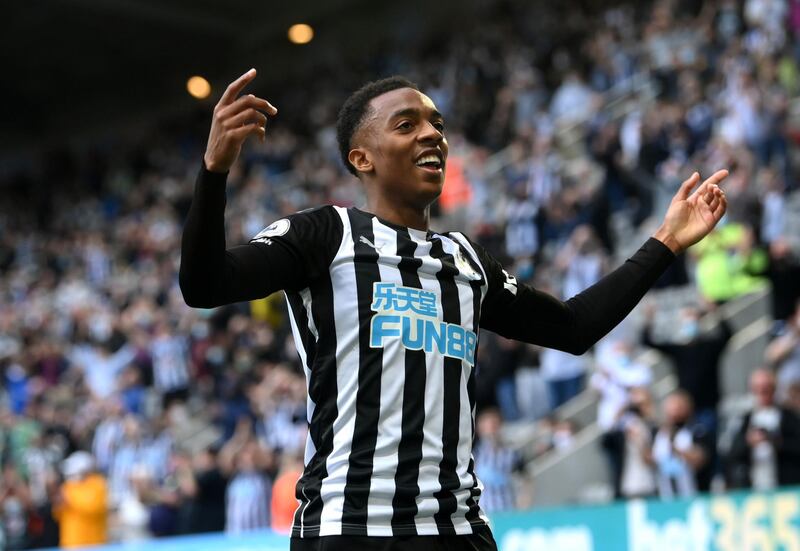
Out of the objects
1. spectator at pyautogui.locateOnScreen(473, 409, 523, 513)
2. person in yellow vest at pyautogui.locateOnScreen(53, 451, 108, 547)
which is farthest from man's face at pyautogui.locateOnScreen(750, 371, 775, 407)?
person in yellow vest at pyautogui.locateOnScreen(53, 451, 108, 547)

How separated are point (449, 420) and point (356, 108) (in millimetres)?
1021

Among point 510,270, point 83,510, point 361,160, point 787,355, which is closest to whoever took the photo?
point 361,160

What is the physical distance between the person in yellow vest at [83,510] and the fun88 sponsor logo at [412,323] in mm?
10854

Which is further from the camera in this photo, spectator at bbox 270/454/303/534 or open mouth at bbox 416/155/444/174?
spectator at bbox 270/454/303/534

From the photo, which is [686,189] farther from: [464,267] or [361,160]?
[361,160]

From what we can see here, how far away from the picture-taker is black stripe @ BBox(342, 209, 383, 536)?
3.29 meters

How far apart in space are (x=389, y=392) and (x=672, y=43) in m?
13.3

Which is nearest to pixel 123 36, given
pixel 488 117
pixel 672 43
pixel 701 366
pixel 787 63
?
pixel 488 117

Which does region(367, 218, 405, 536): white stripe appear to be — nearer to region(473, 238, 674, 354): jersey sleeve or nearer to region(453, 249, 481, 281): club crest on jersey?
region(453, 249, 481, 281): club crest on jersey

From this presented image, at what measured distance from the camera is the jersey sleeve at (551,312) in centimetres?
380

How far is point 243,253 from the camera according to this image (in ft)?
10.6

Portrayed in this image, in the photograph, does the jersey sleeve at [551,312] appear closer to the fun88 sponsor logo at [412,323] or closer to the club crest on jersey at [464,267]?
the club crest on jersey at [464,267]

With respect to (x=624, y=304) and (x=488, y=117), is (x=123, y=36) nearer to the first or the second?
(x=488, y=117)

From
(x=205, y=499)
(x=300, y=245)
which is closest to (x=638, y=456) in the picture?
(x=205, y=499)
